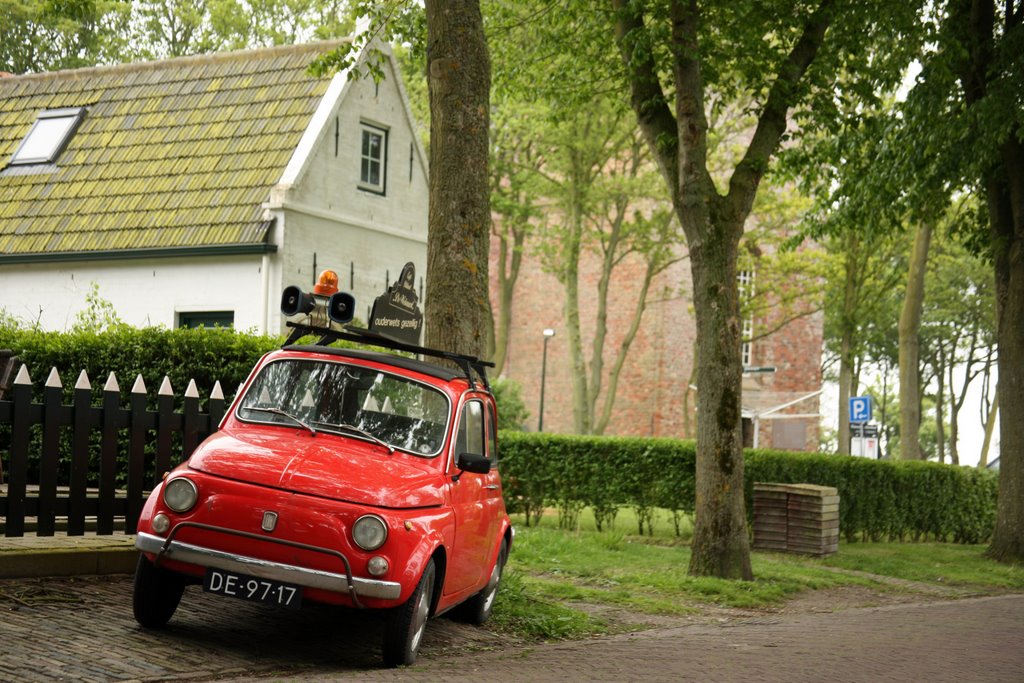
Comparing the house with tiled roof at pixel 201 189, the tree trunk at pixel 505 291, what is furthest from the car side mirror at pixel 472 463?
the tree trunk at pixel 505 291

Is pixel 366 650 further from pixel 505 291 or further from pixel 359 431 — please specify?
pixel 505 291

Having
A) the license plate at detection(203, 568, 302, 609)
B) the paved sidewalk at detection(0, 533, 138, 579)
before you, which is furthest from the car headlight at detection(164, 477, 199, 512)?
the paved sidewalk at detection(0, 533, 138, 579)

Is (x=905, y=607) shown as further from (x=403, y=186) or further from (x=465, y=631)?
(x=403, y=186)

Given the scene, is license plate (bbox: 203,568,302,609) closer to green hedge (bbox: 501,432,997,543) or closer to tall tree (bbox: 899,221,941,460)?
green hedge (bbox: 501,432,997,543)

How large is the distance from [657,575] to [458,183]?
19.1ft

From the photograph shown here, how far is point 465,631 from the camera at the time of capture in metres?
9.39

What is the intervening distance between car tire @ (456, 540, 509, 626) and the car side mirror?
4.63ft

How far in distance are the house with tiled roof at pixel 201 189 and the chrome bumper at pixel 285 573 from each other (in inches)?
605

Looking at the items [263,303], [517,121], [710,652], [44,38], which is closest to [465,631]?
[710,652]

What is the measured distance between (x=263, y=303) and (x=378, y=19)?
30.3 ft

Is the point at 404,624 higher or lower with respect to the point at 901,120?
lower

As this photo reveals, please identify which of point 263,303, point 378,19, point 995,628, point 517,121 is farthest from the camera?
point 517,121

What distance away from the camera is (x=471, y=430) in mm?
8961

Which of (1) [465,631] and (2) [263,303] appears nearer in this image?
(1) [465,631]
